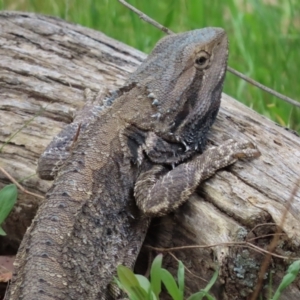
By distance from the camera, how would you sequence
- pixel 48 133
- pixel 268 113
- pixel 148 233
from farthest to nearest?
pixel 268 113 < pixel 48 133 < pixel 148 233

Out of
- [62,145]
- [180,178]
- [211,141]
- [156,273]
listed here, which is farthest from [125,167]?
[156,273]

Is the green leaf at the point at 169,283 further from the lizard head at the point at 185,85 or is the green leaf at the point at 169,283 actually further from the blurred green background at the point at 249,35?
the blurred green background at the point at 249,35

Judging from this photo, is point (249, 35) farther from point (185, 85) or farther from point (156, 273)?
point (156, 273)

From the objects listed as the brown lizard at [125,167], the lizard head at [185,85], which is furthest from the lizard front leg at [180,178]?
the lizard head at [185,85]

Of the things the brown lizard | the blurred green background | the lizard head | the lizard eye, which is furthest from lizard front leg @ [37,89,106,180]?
the blurred green background

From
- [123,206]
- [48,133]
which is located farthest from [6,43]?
[123,206]

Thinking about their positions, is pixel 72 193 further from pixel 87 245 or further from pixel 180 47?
pixel 180 47
